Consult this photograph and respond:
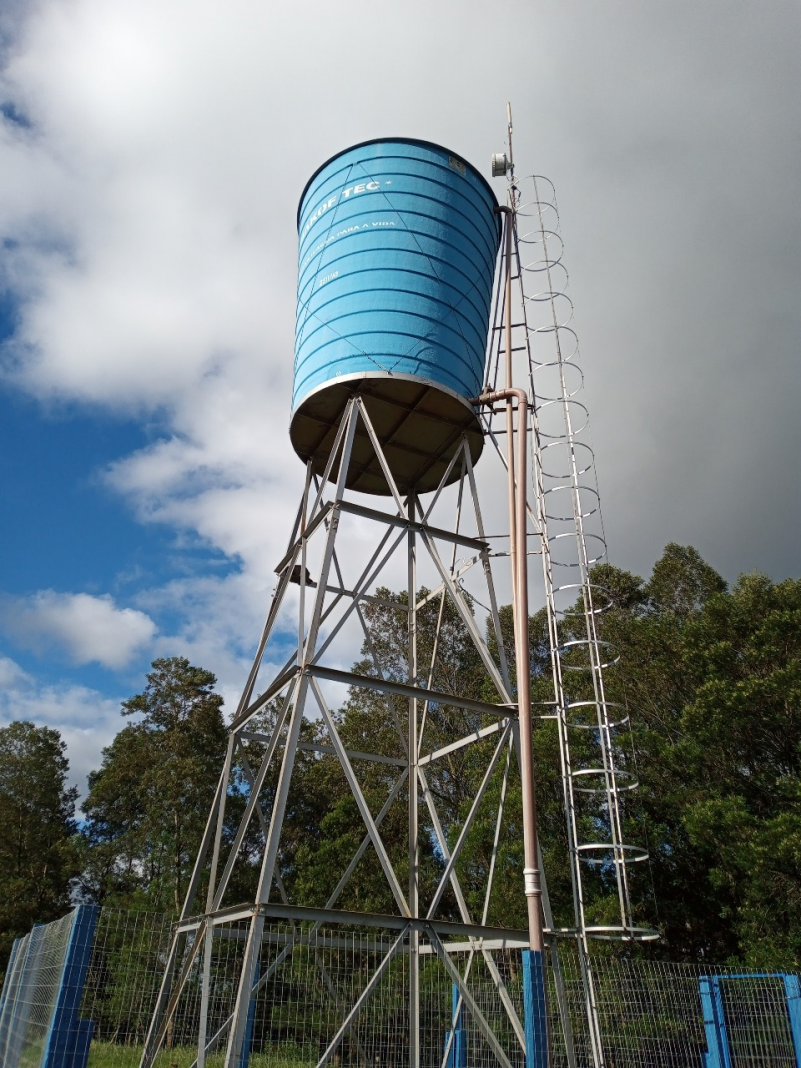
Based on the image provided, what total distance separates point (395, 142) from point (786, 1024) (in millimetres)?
10790

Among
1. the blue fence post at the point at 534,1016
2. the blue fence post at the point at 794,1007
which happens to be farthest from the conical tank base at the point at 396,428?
the blue fence post at the point at 794,1007

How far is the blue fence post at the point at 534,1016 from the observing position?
6055mm

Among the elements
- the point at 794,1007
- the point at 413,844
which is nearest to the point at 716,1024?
the point at 794,1007

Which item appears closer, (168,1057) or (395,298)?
(168,1057)

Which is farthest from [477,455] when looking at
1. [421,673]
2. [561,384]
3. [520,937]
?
[421,673]

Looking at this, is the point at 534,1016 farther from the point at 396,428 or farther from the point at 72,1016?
the point at 396,428

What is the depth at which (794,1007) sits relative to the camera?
28.3 feet

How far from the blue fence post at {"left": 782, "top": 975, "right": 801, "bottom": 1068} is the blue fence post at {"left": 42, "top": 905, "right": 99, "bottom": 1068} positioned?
6861 mm

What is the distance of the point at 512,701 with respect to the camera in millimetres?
8281

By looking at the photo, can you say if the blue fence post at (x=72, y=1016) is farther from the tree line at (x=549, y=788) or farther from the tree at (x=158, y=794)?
the tree at (x=158, y=794)

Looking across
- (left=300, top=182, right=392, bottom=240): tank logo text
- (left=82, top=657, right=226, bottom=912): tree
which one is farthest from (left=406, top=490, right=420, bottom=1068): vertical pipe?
(left=82, top=657, right=226, bottom=912): tree

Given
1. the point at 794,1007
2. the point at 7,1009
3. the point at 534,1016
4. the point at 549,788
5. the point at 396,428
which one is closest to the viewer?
the point at 534,1016

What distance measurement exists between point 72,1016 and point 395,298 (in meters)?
7.18

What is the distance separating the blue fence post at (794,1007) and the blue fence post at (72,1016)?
686 cm
